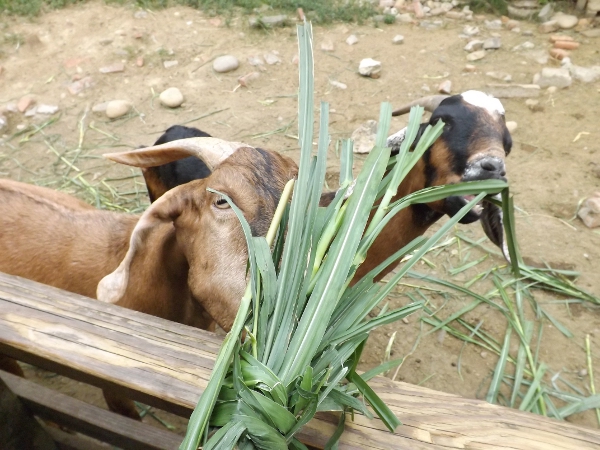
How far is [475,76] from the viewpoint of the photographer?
6.09 m

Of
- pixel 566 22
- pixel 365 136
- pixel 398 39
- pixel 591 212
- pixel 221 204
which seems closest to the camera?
pixel 221 204

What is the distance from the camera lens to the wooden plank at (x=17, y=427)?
6.52ft

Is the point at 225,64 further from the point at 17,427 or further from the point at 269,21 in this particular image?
the point at 17,427

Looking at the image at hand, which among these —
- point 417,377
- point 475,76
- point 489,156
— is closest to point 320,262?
point 489,156

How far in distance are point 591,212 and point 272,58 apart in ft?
13.7

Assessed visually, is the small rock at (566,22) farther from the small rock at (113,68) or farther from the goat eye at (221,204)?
the goat eye at (221,204)

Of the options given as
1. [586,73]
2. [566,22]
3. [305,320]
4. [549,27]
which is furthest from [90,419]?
[566,22]

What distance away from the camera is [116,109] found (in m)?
5.51

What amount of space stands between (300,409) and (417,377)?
2.26 metres

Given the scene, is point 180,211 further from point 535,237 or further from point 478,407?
point 535,237

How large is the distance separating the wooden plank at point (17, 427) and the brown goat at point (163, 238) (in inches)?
21.4

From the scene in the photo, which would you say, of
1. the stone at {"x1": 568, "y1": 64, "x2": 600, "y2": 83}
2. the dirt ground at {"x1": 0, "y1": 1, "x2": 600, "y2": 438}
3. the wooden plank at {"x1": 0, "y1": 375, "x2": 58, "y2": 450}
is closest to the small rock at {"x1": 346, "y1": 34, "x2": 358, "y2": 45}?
the dirt ground at {"x1": 0, "y1": 1, "x2": 600, "y2": 438}

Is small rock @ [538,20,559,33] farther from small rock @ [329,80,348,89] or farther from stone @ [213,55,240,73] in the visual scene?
stone @ [213,55,240,73]

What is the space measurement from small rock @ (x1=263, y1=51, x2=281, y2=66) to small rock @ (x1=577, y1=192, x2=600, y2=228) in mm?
4012
